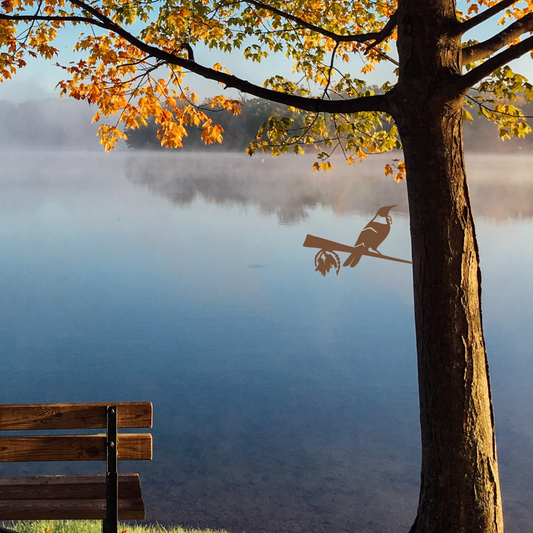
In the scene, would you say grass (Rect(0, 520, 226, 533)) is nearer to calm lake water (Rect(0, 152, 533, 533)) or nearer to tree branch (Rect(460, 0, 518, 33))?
calm lake water (Rect(0, 152, 533, 533))

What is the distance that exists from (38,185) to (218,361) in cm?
4699

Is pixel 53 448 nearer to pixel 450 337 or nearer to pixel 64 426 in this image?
pixel 64 426

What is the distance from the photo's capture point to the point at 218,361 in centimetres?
1002

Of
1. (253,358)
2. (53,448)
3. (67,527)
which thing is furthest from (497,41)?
(253,358)

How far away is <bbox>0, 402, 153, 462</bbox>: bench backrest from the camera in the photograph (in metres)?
2.71

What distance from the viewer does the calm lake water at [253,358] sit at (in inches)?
223

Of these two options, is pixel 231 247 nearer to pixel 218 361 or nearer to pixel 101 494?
pixel 218 361

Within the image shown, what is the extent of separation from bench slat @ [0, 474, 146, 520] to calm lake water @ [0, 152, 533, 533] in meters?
1.98

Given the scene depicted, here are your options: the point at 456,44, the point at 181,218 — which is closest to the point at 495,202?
the point at 181,218

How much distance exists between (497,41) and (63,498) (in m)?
3.33

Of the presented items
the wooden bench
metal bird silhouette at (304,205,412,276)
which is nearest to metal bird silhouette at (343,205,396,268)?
metal bird silhouette at (304,205,412,276)

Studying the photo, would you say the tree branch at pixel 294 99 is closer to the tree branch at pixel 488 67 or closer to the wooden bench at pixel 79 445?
the tree branch at pixel 488 67

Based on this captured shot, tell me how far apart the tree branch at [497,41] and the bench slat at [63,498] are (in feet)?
9.43

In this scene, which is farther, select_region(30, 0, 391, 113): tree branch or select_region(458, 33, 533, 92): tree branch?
select_region(30, 0, 391, 113): tree branch
